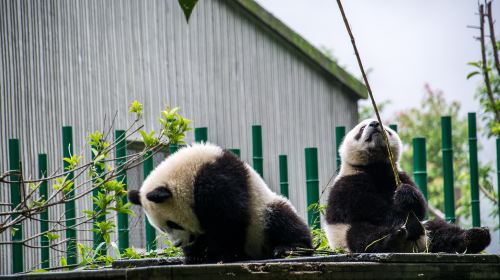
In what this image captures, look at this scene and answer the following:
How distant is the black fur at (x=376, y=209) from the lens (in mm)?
4129

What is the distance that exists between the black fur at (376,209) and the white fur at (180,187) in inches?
35.1

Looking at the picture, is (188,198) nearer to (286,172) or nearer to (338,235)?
(338,235)

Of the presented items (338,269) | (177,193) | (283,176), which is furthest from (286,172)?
(338,269)

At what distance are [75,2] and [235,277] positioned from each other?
722 centimetres

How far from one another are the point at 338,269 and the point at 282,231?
55.5 inches

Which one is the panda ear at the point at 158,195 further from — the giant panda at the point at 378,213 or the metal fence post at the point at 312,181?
the metal fence post at the point at 312,181

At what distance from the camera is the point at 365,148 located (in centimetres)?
488

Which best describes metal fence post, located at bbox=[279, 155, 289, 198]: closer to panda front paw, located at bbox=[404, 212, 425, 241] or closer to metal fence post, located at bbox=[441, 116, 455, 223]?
metal fence post, located at bbox=[441, 116, 455, 223]

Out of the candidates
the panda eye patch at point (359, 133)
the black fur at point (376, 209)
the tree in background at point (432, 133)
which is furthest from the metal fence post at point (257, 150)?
the tree in background at point (432, 133)

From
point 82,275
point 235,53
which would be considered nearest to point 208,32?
point 235,53

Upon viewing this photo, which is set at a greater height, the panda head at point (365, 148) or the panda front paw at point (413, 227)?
the panda head at point (365, 148)

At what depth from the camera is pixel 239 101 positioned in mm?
11266

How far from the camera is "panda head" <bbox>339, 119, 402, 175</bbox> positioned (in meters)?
4.84

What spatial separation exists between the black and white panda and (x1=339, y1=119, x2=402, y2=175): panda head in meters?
0.88
